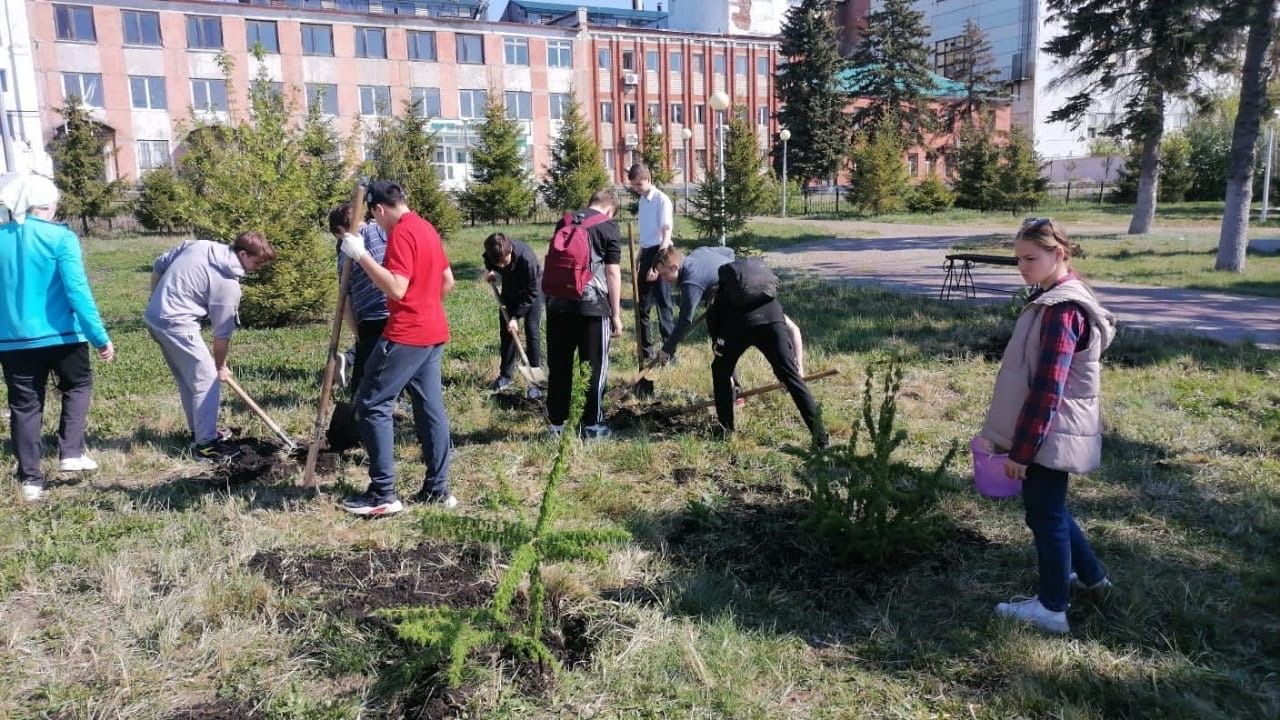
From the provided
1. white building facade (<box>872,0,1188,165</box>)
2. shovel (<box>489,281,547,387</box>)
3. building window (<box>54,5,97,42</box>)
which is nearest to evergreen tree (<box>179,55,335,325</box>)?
shovel (<box>489,281,547,387</box>)

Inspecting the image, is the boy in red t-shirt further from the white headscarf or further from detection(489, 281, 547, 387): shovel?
detection(489, 281, 547, 387): shovel

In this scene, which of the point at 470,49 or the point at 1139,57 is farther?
the point at 470,49

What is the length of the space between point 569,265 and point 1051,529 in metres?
3.18

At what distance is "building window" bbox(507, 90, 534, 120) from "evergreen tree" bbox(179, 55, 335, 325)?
36.2 m

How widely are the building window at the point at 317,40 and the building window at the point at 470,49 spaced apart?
20.1 ft

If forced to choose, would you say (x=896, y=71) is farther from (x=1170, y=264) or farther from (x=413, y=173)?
(x=1170, y=264)

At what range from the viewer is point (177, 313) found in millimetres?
5082

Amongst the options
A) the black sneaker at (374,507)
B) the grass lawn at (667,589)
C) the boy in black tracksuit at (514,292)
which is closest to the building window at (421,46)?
the boy in black tracksuit at (514,292)

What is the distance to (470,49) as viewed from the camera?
44344mm

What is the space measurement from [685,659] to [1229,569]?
7.85ft

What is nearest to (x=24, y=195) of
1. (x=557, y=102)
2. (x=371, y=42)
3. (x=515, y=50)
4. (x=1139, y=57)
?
(x=1139, y=57)

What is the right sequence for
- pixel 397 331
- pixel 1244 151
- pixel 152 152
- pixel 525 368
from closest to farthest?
pixel 397 331 → pixel 525 368 → pixel 1244 151 → pixel 152 152

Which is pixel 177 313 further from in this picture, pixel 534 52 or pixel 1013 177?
pixel 534 52

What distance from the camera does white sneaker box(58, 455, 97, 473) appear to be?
4.90 m
